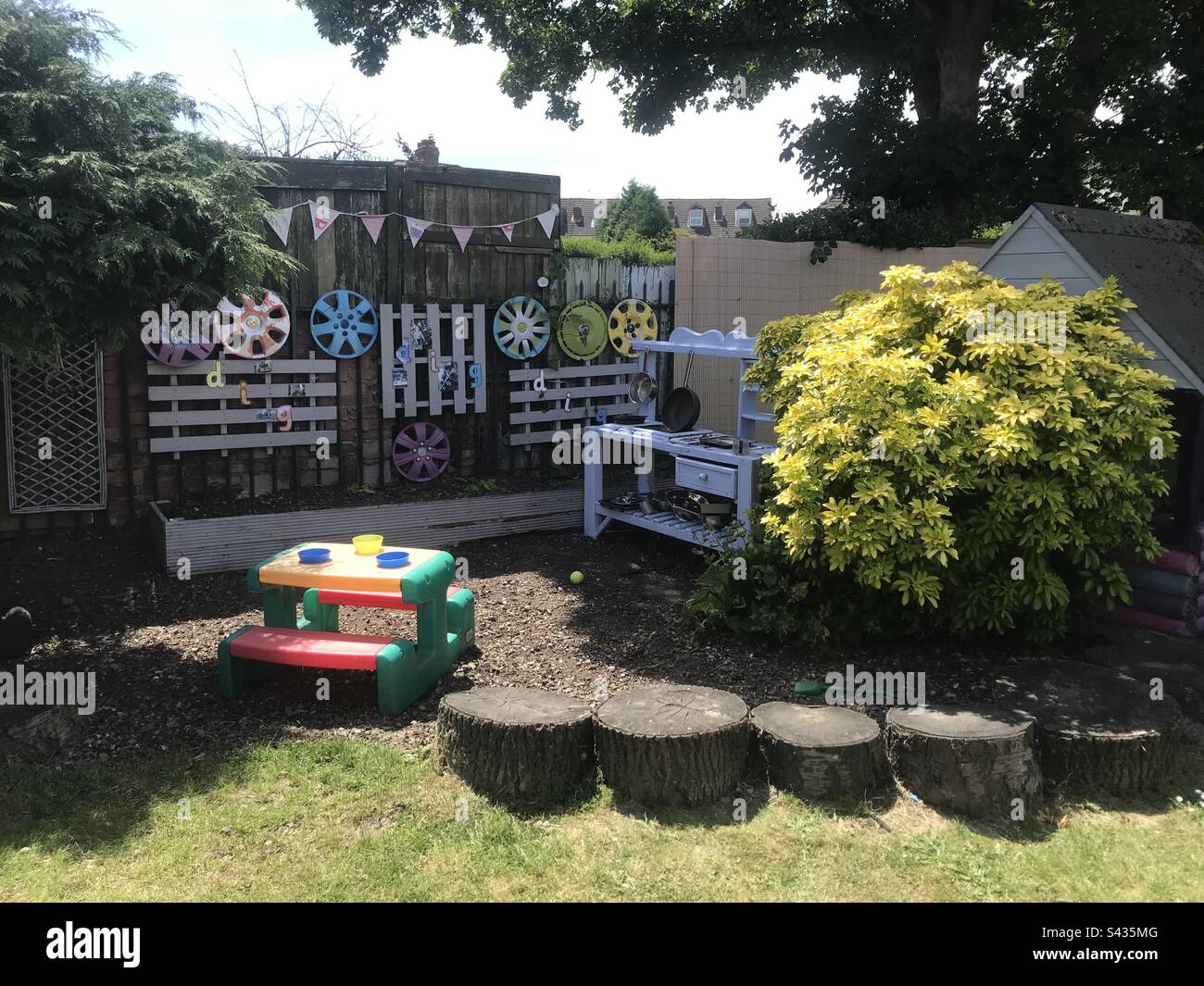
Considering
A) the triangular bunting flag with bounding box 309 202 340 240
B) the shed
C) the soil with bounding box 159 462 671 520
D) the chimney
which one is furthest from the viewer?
the chimney

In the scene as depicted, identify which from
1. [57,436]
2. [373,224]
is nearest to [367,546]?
[57,436]

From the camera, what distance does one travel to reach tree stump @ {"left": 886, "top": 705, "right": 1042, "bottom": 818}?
3896 mm

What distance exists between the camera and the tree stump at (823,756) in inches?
156

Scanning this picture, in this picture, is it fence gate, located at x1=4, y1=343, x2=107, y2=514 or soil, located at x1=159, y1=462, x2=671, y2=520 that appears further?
soil, located at x1=159, y1=462, x2=671, y2=520

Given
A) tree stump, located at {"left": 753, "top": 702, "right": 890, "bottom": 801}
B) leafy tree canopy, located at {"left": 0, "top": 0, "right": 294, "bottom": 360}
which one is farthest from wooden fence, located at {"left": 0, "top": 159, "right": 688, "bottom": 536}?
tree stump, located at {"left": 753, "top": 702, "right": 890, "bottom": 801}

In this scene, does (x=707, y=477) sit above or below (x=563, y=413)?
below

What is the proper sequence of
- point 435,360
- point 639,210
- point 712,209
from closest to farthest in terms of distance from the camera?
point 435,360, point 639,210, point 712,209

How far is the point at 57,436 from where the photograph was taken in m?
7.28

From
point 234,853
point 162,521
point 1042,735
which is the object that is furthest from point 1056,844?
point 162,521

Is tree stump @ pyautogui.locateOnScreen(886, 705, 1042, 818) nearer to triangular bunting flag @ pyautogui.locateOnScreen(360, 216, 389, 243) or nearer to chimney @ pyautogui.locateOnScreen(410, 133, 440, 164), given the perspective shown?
triangular bunting flag @ pyautogui.locateOnScreen(360, 216, 389, 243)

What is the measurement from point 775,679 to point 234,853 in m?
2.78

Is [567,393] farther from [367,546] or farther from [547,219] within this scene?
[367,546]

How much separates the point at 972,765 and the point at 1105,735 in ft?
2.15

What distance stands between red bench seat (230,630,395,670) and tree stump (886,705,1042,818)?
2534mm
